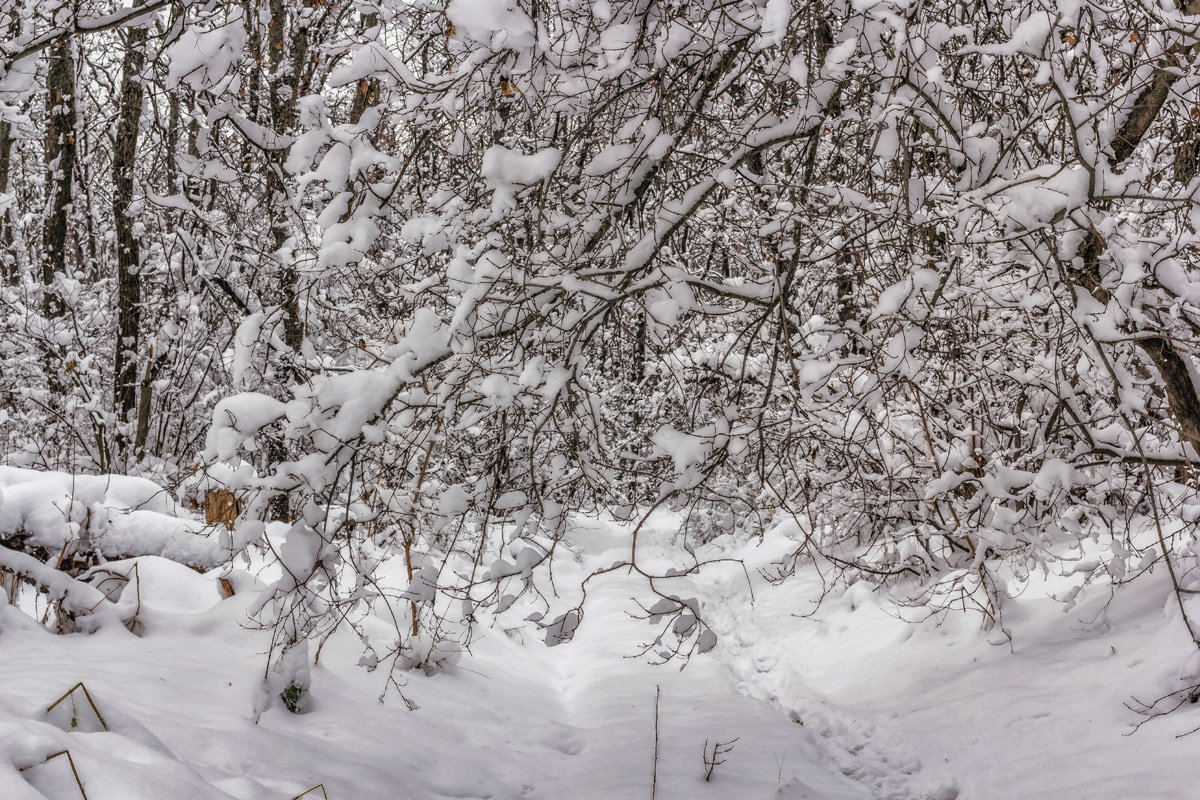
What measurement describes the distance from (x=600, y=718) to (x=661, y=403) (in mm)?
2107

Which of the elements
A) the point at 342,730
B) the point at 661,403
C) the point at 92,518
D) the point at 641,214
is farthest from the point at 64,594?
the point at 641,214

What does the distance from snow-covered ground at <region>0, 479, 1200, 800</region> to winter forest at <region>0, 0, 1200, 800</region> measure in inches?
1.0

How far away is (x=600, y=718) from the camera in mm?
5023

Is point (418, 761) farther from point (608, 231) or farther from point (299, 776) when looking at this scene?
point (608, 231)

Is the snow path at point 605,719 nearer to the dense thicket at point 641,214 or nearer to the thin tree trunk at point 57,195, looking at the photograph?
the dense thicket at point 641,214

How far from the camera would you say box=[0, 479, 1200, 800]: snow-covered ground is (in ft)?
9.33

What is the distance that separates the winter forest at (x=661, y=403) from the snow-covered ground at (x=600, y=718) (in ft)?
0.08

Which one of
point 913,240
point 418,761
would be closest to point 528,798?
point 418,761

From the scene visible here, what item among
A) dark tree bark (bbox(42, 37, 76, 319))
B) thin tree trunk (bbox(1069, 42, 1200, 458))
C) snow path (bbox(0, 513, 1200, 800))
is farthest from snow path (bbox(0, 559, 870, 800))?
dark tree bark (bbox(42, 37, 76, 319))

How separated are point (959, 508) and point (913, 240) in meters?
3.10

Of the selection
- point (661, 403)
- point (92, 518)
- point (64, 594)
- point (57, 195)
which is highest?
point (57, 195)

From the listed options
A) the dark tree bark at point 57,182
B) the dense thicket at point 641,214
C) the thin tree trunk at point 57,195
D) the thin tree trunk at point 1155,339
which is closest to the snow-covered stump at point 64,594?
the dense thicket at point 641,214

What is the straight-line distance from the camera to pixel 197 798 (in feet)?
6.91

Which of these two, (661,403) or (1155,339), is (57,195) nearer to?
(661,403)
